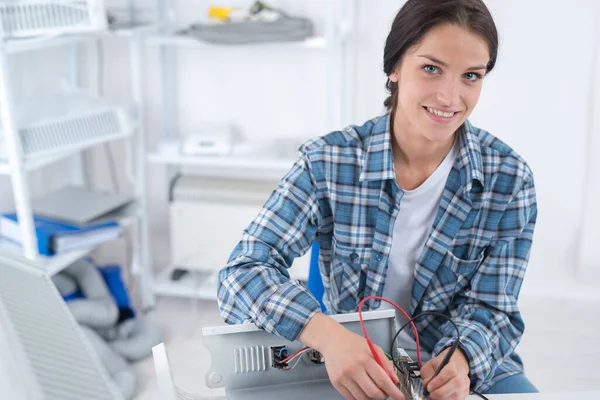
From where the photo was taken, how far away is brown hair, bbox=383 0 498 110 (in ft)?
3.45

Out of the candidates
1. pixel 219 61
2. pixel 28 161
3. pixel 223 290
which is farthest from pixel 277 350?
pixel 219 61

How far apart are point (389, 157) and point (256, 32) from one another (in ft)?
3.60

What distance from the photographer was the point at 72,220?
2109mm

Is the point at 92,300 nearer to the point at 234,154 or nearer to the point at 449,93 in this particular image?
the point at 234,154

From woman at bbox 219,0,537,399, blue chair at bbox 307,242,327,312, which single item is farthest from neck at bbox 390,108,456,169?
blue chair at bbox 307,242,327,312

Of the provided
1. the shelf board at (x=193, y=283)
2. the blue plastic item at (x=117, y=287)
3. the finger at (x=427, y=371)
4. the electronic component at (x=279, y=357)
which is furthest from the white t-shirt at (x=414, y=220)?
the blue plastic item at (x=117, y=287)

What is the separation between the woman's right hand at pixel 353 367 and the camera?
2.73ft

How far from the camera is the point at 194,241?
2.42 metres

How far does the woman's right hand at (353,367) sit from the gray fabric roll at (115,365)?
1.19 m

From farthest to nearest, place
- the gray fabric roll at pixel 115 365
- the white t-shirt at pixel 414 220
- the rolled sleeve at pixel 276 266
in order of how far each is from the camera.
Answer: the gray fabric roll at pixel 115 365, the white t-shirt at pixel 414 220, the rolled sleeve at pixel 276 266

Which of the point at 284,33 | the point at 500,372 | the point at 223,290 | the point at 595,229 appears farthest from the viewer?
the point at 595,229

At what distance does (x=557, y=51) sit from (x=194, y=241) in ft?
4.70

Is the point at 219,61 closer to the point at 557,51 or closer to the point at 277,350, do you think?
the point at 557,51

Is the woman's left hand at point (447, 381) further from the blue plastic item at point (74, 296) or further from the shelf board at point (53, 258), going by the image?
the blue plastic item at point (74, 296)
